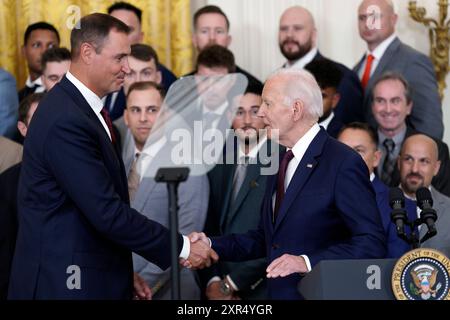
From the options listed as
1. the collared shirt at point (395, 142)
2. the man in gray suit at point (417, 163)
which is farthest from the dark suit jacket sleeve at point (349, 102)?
the man in gray suit at point (417, 163)

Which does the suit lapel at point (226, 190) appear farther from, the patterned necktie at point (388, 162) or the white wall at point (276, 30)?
the white wall at point (276, 30)

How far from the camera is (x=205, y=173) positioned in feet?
17.4

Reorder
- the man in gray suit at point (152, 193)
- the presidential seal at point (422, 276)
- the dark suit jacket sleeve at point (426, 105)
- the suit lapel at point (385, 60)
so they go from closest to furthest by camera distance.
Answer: the presidential seal at point (422, 276), the man in gray suit at point (152, 193), the dark suit jacket sleeve at point (426, 105), the suit lapel at point (385, 60)

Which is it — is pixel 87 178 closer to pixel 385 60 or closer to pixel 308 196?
pixel 308 196

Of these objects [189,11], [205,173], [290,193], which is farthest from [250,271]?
[189,11]

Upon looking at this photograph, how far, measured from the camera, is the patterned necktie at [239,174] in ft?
17.0

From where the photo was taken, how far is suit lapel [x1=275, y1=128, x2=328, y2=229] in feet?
12.6

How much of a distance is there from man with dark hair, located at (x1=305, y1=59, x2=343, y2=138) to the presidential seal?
2.51 m

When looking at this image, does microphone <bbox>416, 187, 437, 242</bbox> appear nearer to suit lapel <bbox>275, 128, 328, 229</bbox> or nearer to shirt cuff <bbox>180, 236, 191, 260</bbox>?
suit lapel <bbox>275, 128, 328, 229</bbox>

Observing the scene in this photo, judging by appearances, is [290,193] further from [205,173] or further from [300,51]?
[300,51]

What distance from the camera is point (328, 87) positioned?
5789 millimetres

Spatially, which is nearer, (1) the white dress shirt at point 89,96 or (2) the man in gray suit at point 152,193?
(1) the white dress shirt at point 89,96

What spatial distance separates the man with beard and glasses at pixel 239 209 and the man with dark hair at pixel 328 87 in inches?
17.8

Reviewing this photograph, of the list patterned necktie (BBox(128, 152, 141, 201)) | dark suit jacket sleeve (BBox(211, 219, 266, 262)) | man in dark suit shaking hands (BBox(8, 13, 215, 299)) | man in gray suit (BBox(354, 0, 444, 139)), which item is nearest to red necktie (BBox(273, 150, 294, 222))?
dark suit jacket sleeve (BBox(211, 219, 266, 262))
